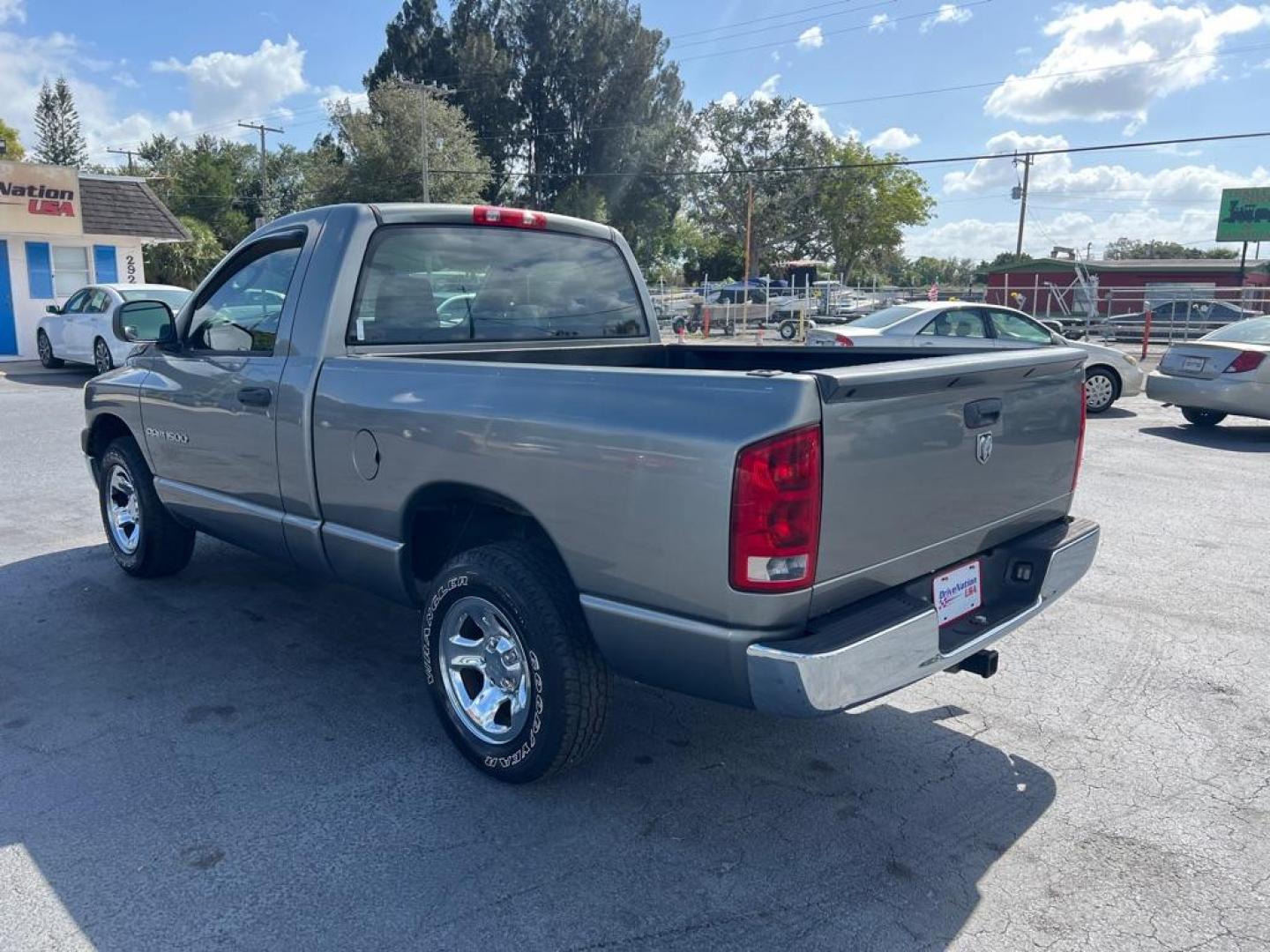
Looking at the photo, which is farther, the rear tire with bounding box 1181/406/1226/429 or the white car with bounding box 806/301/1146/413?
the white car with bounding box 806/301/1146/413

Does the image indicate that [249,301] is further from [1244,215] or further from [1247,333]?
[1244,215]

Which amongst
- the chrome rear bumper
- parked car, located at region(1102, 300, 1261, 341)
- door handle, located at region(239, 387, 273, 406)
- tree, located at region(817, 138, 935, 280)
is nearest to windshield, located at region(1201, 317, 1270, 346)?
the chrome rear bumper

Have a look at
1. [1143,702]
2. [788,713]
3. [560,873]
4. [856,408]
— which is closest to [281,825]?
[560,873]

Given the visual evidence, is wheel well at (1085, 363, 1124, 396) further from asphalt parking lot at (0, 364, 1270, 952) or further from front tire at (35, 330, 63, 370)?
front tire at (35, 330, 63, 370)

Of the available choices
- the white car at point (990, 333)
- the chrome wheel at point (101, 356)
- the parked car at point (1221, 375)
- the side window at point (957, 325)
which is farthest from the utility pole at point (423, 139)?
the parked car at point (1221, 375)

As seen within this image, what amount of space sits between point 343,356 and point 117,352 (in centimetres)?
1408

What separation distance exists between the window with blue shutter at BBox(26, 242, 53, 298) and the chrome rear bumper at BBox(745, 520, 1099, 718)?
2374 cm

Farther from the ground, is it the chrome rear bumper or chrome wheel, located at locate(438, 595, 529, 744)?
the chrome rear bumper

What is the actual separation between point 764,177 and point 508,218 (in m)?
66.2

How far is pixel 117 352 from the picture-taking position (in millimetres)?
15977

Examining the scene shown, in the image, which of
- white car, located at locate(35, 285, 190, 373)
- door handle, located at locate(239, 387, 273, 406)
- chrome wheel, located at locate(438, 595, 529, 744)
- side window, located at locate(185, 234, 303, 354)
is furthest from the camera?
white car, located at locate(35, 285, 190, 373)

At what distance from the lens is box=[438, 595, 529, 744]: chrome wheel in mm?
3346

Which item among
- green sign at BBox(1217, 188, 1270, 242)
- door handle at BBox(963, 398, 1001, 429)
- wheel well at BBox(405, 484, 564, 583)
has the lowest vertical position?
wheel well at BBox(405, 484, 564, 583)

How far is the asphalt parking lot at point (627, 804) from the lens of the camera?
8.93ft
